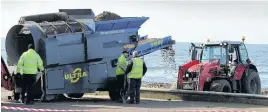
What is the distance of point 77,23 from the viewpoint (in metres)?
14.1

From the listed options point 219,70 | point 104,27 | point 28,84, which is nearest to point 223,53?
point 219,70

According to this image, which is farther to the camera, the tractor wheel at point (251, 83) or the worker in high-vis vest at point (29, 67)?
the tractor wheel at point (251, 83)

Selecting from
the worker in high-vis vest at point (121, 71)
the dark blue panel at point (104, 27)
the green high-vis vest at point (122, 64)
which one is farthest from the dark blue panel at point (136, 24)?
the green high-vis vest at point (122, 64)

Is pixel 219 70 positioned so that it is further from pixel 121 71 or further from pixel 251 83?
pixel 121 71

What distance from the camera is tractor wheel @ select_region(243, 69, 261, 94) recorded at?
16.7 meters

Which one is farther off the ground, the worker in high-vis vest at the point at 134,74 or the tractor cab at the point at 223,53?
the tractor cab at the point at 223,53

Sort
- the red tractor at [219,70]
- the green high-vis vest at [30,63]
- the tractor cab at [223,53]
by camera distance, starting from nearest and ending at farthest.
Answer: the green high-vis vest at [30,63], the red tractor at [219,70], the tractor cab at [223,53]

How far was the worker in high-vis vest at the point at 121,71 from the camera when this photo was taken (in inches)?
553

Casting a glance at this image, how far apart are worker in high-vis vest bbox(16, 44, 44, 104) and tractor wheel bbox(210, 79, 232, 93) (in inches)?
216

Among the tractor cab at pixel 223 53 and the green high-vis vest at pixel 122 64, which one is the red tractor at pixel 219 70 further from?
the green high-vis vest at pixel 122 64

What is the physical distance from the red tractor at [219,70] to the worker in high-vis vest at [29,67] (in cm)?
520

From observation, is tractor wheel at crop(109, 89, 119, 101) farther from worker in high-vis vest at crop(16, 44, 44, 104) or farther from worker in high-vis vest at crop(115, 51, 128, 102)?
worker in high-vis vest at crop(16, 44, 44, 104)

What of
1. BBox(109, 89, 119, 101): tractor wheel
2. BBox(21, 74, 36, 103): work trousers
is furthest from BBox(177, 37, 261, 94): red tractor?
BBox(21, 74, 36, 103): work trousers

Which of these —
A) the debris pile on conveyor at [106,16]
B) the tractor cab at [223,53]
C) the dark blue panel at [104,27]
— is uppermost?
the debris pile on conveyor at [106,16]
